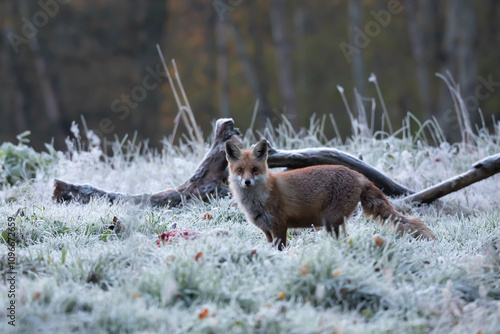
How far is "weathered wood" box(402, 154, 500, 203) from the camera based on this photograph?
17.7ft

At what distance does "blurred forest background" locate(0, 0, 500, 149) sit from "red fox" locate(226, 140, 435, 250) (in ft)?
47.4

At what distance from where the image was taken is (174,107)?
2375 centimetres

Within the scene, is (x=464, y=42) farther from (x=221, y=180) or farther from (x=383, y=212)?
(x=383, y=212)

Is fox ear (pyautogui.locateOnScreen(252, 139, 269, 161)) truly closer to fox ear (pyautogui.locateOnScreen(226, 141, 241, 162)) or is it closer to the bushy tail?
fox ear (pyautogui.locateOnScreen(226, 141, 241, 162))

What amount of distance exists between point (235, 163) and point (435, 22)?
56.9 ft

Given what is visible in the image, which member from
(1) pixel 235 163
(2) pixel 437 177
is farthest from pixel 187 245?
(2) pixel 437 177

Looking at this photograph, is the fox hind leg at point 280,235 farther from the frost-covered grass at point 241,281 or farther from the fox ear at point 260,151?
the fox ear at point 260,151

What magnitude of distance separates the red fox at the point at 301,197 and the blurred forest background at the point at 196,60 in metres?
14.4

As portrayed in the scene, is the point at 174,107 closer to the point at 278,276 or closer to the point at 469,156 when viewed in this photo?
the point at 469,156

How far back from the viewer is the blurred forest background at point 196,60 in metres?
20.0

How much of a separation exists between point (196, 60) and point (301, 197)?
69.8ft

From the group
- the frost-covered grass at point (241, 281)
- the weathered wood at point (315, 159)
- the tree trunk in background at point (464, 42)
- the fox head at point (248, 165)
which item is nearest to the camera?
the frost-covered grass at point (241, 281)

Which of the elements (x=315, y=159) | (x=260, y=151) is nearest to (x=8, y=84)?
(x=315, y=159)

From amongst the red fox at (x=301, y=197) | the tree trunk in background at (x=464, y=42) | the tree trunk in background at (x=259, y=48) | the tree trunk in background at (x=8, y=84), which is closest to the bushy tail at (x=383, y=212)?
the red fox at (x=301, y=197)
